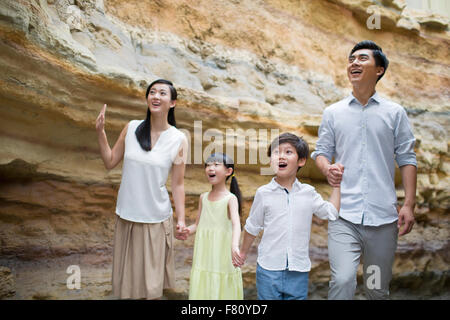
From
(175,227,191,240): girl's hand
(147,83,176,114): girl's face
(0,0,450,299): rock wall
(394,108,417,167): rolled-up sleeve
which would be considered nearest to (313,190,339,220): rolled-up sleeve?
(394,108,417,167): rolled-up sleeve

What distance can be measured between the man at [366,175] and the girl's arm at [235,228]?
1.81ft

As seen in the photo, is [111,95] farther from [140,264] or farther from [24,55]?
[140,264]

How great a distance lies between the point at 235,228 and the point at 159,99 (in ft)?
3.13

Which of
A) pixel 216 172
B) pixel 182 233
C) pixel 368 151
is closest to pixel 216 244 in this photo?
pixel 182 233

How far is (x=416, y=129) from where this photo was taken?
5.61 meters

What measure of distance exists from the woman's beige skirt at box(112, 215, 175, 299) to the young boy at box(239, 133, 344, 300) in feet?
1.67

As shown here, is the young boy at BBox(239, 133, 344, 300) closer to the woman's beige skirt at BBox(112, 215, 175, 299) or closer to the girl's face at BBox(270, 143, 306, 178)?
the girl's face at BBox(270, 143, 306, 178)

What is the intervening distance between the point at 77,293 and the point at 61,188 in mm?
958

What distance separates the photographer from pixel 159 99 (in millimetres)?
2482

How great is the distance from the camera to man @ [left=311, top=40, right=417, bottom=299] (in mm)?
2250

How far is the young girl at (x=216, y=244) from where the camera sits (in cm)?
248

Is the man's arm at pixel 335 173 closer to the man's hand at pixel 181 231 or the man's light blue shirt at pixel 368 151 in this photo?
the man's light blue shirt at pixel 368 151

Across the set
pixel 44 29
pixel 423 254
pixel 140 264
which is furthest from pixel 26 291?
pixel 423 254

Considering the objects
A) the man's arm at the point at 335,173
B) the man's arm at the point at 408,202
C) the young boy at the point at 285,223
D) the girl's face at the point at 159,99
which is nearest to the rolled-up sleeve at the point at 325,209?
the young boy at the point at 285,223
